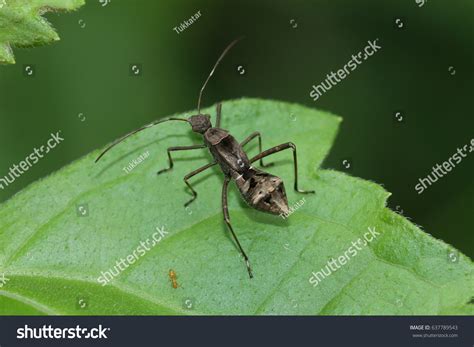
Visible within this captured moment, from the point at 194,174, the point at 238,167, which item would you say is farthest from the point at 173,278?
the point at 238,167

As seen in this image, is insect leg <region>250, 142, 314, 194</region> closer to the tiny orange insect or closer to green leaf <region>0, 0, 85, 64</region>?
the tiny orange insect

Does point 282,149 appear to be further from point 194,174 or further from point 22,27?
point 22,27

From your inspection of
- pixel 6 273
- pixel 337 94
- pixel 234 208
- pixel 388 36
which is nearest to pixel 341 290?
pixel 234 208

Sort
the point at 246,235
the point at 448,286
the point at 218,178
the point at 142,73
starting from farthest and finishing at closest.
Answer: the point at 142,73 → the point at 218,178 → the point at 246,235 → the point at 448,286
